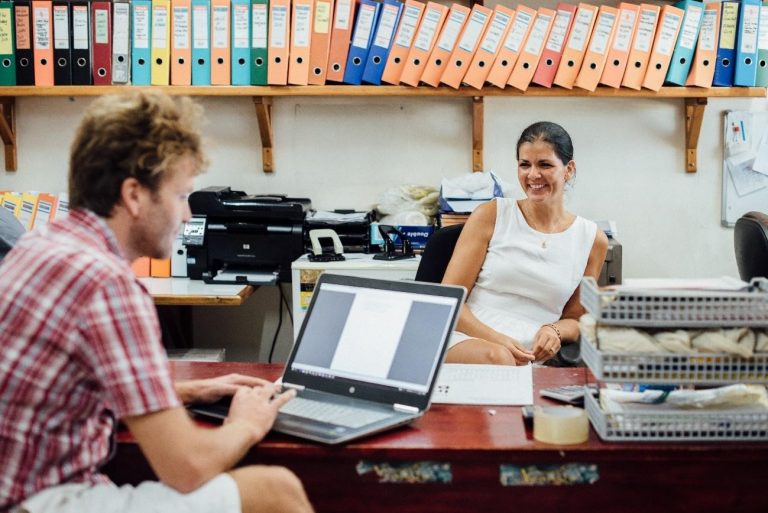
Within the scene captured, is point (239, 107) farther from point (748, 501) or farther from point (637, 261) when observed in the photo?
point (748, 501)

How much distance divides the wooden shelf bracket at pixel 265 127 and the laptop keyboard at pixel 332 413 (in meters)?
Answer: 2.16

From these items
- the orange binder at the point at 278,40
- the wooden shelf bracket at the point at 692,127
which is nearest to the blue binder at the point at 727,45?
the wooden shelf bracket at the point at 692,127

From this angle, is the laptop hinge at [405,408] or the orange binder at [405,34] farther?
the orange binder at [405,34]

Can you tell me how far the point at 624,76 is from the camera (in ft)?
11.1

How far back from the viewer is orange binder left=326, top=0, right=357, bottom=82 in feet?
11.0

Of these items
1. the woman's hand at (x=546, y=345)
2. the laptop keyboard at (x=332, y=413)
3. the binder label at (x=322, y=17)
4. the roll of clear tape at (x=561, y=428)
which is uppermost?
the binder label at (x=322, y=17)

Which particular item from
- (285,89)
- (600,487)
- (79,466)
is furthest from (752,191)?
(79,466)

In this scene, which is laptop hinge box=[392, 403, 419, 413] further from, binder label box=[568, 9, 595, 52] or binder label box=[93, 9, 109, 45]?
binder label box=[93, 9, 109, 45]

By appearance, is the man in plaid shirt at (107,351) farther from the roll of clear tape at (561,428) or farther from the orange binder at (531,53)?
the orange binder at (531,53)

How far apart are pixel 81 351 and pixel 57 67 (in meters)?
2.56

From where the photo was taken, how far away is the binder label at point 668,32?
3363 millimetres

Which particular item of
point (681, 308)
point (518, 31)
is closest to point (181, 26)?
point (518, 31)

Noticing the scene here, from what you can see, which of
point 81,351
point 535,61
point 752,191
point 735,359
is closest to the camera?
point 81,351

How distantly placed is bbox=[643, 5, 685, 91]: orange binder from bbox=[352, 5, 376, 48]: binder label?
42.3 inches
